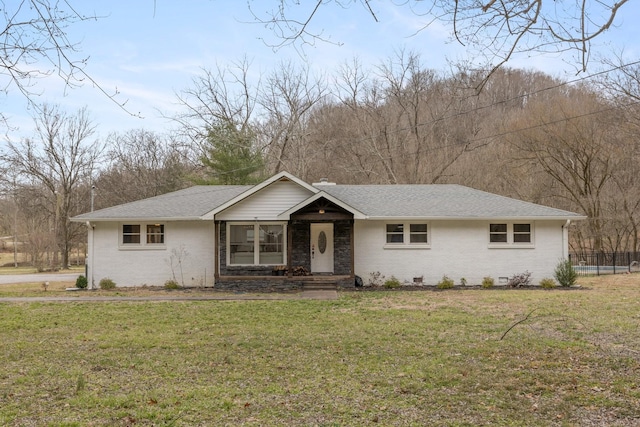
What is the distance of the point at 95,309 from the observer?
13.6 m

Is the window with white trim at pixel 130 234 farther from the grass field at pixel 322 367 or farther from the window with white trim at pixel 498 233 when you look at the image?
the window with white trim at pixel 498 233

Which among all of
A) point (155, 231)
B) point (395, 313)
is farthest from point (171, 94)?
point (395, 313)

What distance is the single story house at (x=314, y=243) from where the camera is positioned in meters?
19.2

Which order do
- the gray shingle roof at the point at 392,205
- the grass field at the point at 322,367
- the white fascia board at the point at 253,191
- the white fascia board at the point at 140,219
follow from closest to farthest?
the grass field at the point at 322,367
the white fascia board at the point at 253,191
the white fascia board at the point at 140,219
the gray shingle roof at the point at 392,205

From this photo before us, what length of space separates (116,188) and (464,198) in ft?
100.0

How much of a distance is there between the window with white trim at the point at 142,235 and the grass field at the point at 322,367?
664cm

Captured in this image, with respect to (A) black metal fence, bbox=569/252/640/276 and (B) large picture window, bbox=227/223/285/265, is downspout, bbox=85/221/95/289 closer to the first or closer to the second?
(B) large picture window, bbox=227/223/285/265

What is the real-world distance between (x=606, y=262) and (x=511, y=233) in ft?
40.3

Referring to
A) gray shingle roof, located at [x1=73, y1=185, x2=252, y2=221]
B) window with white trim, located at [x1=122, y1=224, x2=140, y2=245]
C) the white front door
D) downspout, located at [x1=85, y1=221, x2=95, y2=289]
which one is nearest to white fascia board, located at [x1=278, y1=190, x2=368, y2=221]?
the white front door

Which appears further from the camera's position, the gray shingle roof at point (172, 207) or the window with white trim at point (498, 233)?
the window with white trim at point (498, 233)

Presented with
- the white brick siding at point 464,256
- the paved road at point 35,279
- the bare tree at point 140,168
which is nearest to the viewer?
the white brick siding at point 464,256

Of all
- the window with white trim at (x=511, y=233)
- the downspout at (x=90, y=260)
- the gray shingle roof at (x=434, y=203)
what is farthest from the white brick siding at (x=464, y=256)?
the downspout at (x=90, y=260)

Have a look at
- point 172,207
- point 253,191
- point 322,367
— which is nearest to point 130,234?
point 172,207

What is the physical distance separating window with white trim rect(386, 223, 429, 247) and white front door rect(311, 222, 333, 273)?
7.42ft
